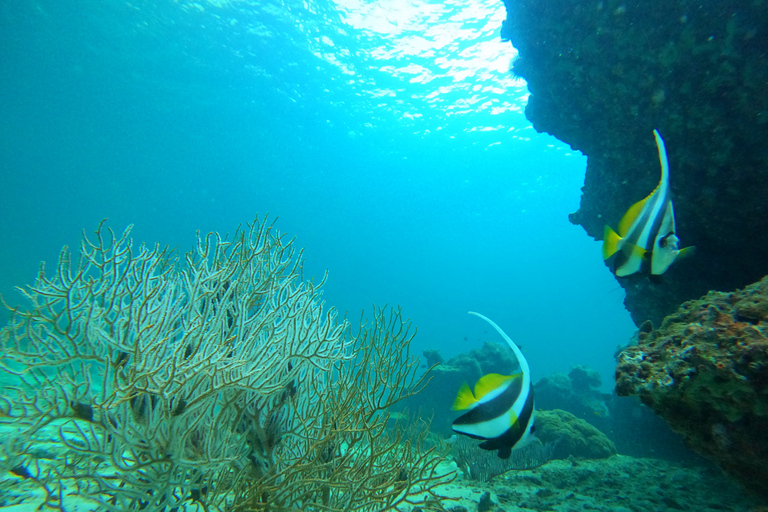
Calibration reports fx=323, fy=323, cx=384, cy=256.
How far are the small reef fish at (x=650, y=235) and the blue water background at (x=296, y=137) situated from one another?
3074 mm

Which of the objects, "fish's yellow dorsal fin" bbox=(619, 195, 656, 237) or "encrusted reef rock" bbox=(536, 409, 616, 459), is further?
"encrusted reef rock" bbox=(536, 409, 616, 459)

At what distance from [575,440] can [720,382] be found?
21.7 feet

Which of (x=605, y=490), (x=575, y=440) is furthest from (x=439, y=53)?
(x=605, y=490)

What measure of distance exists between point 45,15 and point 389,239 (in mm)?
72453

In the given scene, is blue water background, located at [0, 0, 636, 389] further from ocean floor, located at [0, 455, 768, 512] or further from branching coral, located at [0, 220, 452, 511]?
ocean floor, located at [0, 455, 768, 512]

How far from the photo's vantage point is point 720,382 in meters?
2.19

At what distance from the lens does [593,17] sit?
6.22 m

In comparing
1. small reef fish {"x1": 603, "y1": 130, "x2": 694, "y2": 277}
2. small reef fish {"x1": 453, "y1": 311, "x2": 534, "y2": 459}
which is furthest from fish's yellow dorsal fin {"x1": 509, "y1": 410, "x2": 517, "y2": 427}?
small reef fish {"x1": 603, "y1": 130, "x2": 694, "y2": 277}

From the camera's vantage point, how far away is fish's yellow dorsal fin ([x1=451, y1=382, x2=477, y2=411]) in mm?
1778

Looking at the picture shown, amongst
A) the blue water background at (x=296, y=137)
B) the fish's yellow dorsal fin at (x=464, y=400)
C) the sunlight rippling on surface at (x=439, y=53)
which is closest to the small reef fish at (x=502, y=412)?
the fish's yellow dorsal fin at (x=464, y=400)

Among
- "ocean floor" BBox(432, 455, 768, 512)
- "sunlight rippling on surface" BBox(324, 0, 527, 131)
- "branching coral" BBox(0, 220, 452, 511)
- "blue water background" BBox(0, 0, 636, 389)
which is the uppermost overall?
"blue water background" BBox(0, 0, 636, 389)

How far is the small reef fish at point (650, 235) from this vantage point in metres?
1.98

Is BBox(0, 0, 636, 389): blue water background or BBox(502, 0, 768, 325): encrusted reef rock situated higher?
BBox(0, 0, 636, 389): blue water background

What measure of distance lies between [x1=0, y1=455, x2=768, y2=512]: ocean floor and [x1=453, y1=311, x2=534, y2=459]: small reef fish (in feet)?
5.89
